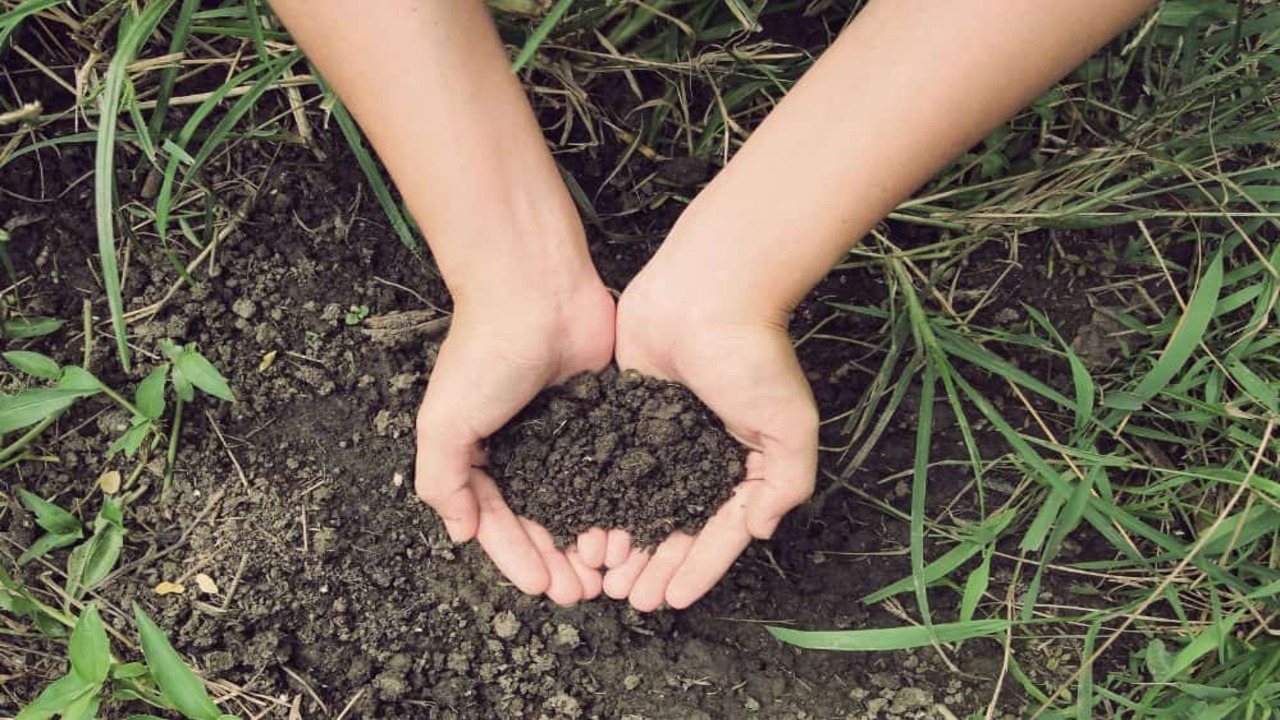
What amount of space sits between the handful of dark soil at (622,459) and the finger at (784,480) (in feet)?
0.23

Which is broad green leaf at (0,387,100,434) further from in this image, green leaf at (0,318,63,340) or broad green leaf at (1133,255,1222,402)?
broad green leaf at (1133,255,1222,402)

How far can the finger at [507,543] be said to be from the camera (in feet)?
4.28

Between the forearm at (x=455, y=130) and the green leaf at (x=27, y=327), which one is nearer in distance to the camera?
the forearm at (x=455, y=130)

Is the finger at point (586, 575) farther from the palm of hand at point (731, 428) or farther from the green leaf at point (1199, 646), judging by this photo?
the green leaf at point (1199, 646)

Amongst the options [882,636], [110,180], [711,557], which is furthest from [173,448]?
[882,636]

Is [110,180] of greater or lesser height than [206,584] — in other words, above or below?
above

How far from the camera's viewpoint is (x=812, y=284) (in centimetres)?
125

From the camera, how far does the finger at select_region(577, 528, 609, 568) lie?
52.6 inches

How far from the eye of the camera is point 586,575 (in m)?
1.34

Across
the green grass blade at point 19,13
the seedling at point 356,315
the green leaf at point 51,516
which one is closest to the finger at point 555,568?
the seedling at point 356,315

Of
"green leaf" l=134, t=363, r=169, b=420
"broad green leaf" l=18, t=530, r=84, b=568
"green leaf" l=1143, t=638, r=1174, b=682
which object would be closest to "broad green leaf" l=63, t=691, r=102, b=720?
"broad green leaf" l=18, t=530, r=84, b=568

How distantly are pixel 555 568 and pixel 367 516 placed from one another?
0.30 meters

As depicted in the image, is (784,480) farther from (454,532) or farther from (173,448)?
(173,448)

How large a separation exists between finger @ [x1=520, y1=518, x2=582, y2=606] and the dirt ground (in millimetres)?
86
